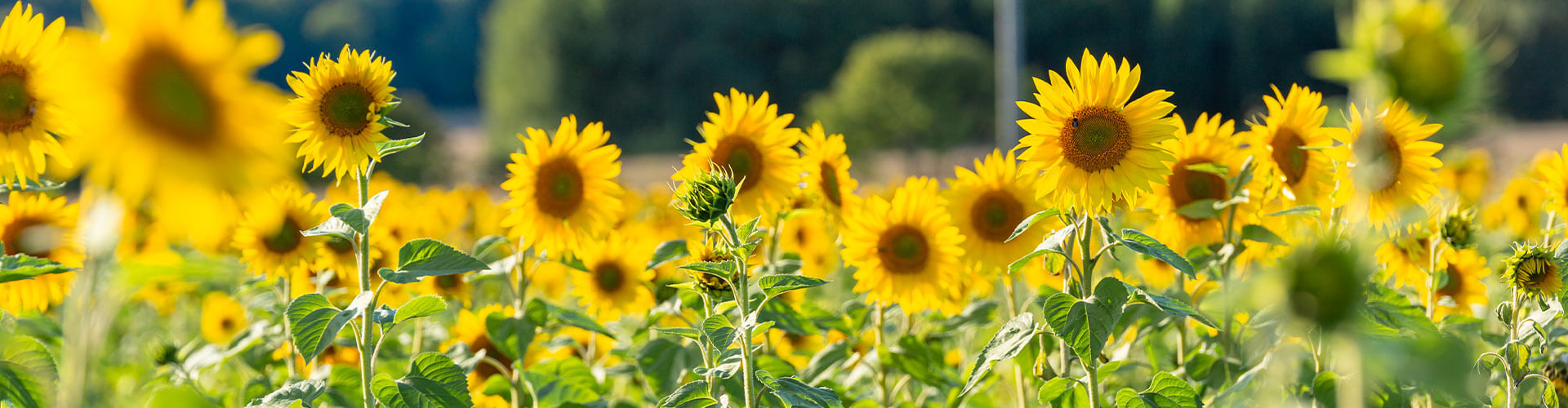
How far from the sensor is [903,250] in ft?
6.30

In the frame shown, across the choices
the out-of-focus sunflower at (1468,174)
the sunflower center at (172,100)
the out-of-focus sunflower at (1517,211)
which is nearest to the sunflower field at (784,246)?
the sunflower center at (172,100)

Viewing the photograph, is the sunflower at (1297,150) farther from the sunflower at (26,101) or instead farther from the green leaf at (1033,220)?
the sunflower at (26,101)

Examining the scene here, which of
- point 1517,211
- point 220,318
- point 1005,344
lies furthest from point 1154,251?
point 220,318

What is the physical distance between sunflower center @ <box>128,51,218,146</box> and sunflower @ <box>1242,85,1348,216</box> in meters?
1.53

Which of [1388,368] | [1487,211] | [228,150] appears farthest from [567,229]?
[1487,211]

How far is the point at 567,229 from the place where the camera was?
6.45ft

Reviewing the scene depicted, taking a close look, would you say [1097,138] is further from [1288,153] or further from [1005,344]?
[1288,153]

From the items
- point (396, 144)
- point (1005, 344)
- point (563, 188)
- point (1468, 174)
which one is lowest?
point (1005, 344)

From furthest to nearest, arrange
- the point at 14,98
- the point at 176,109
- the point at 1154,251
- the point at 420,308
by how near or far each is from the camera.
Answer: the point at 420,308 < the point at 1154,251 < the point at 14,98 < the point at 176,109

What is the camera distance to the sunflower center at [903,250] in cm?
191

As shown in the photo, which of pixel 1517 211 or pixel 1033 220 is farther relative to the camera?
pixel 1517 211

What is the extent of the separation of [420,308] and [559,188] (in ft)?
2.06

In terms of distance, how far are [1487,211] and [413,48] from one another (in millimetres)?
50646

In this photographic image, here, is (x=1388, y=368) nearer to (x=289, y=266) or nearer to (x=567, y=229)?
(x=567, y=229)
